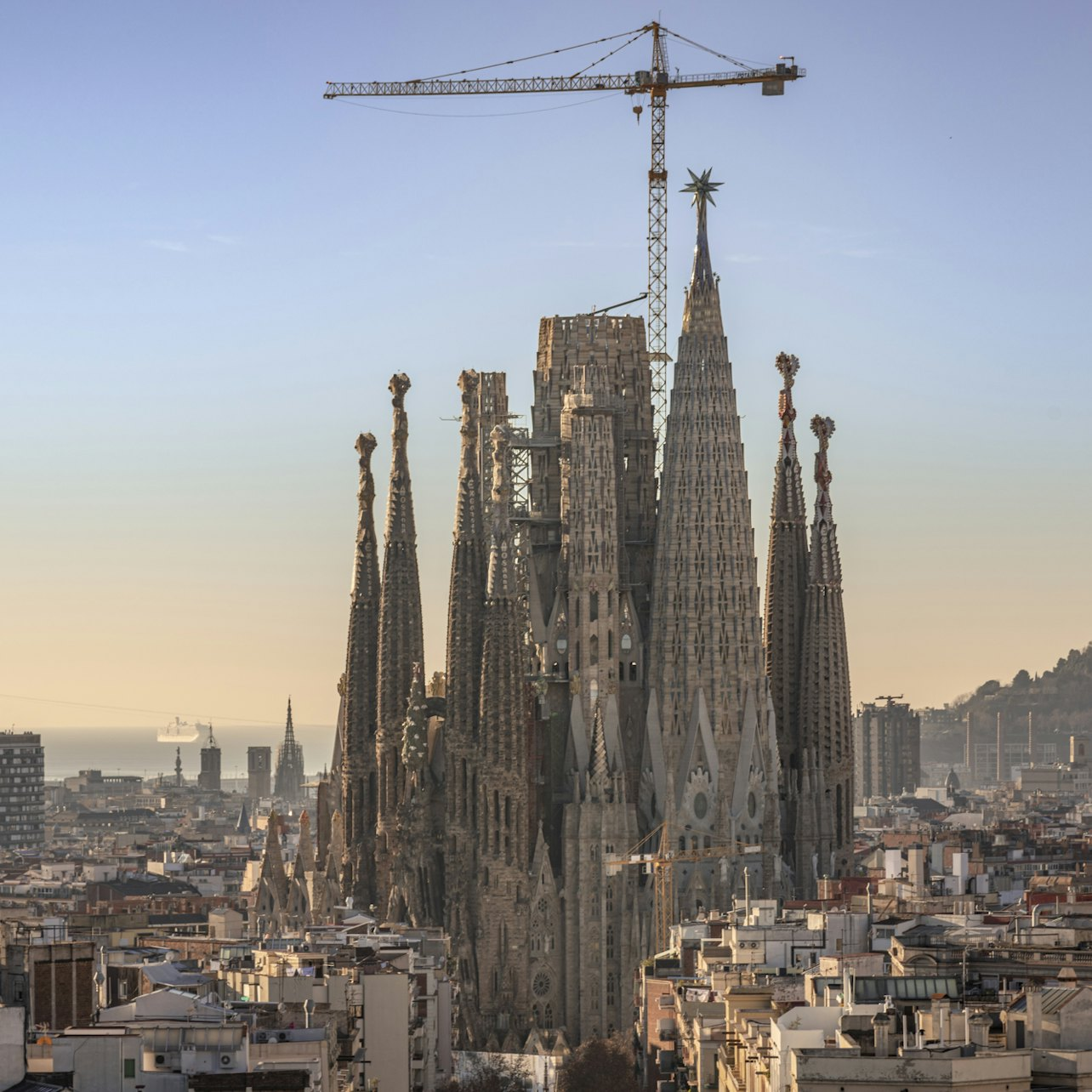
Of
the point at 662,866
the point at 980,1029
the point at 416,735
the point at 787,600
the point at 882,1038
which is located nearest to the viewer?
the point at 882,1038

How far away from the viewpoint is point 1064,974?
5572 centimetres

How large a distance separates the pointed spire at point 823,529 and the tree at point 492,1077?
3331cm

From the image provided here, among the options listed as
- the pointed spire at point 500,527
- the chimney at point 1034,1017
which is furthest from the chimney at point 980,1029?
the pointed spire at point 500,527

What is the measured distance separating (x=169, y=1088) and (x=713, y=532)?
79.9 meters

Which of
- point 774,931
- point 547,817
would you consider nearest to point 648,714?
point 547,817

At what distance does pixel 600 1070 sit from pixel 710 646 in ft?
120

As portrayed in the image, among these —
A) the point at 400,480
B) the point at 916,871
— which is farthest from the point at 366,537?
the point at 916,871

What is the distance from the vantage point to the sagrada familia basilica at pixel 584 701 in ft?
397

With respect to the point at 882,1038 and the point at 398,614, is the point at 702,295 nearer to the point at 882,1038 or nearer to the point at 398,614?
the point at 398,614

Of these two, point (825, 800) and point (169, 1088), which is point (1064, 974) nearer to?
point (169, 1088)

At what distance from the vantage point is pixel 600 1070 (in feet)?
299

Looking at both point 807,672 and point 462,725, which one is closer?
point 462,725

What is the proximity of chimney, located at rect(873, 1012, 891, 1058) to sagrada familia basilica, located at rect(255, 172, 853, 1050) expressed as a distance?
71946mm

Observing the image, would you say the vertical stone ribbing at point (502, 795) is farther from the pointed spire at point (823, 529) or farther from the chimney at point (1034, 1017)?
the chimney at point (1034, 1017)
